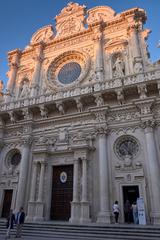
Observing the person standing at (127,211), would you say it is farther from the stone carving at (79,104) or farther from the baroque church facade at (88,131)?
the stone carving at (79,104)

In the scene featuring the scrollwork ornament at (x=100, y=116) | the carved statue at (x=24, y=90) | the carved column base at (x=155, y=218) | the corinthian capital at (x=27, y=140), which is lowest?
the carved column base at (x=155, y=218)

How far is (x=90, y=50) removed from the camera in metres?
18.4

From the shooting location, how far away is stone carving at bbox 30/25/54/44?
22500 millimetres

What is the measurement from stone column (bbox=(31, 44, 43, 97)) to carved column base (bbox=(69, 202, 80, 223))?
31.7ft

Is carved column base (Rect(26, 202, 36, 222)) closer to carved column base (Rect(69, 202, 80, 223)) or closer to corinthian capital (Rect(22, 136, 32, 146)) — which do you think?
carved column base (Rect(69, 202, 80, 223))

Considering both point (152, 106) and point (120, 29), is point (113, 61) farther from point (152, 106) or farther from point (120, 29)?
point (152, 106)

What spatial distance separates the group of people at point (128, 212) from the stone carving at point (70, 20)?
1620 centimetres

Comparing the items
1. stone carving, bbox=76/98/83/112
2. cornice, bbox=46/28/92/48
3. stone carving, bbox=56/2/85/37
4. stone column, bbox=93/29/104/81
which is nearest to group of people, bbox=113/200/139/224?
stone carving, bbox=76/98/83/112

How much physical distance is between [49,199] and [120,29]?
14711 mm

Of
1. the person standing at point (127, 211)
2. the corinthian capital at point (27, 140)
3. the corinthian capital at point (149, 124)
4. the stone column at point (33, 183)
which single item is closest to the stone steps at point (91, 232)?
the person standing at point (127, 211)

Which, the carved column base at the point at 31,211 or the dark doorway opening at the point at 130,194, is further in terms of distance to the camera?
the carved column base at the point at 31,211

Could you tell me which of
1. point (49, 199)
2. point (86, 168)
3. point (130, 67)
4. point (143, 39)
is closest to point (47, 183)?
point (49, 199)

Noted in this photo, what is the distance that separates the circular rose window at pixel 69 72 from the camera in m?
18.2

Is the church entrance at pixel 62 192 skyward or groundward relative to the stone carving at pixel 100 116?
groundward
